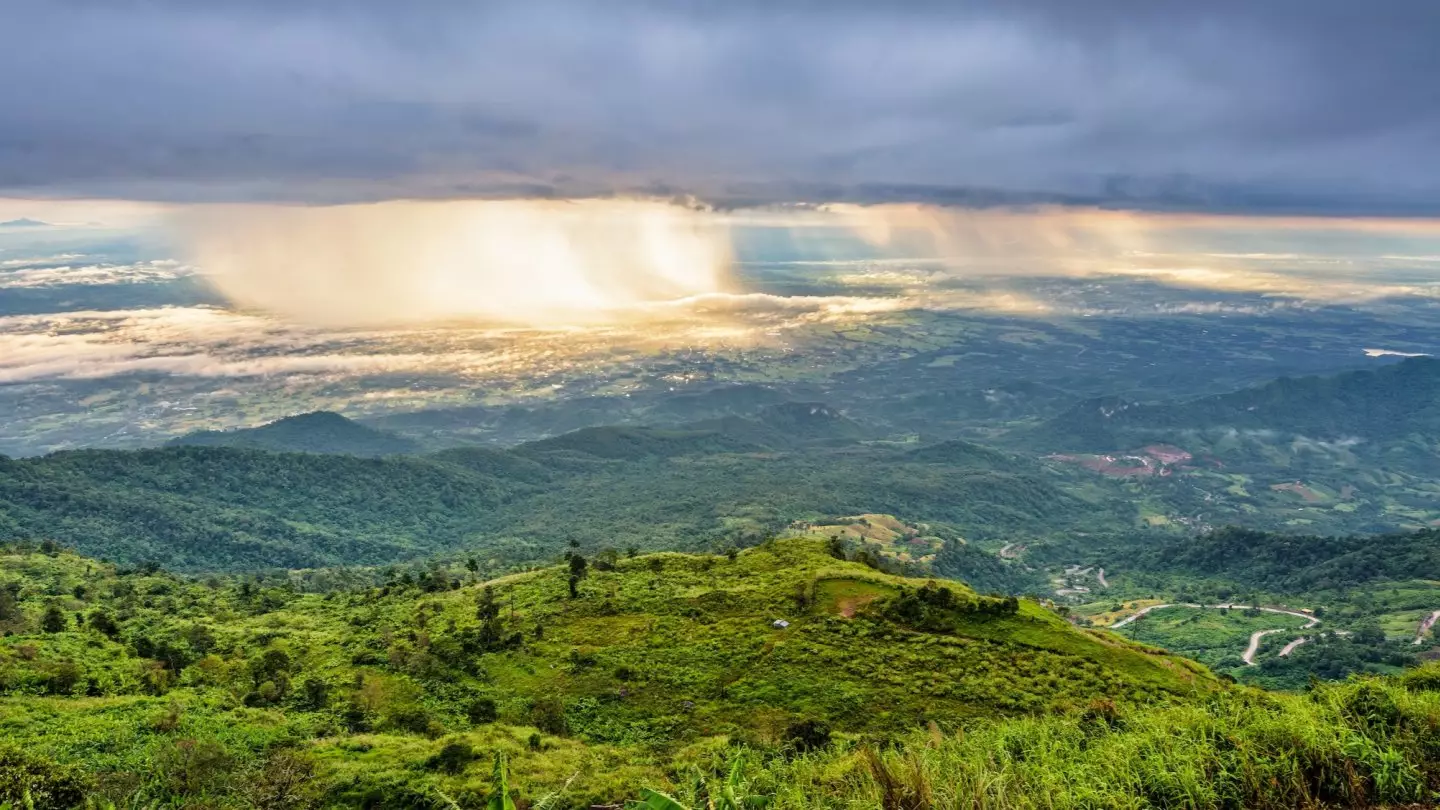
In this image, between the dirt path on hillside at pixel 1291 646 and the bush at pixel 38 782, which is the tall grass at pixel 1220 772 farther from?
the dirt path on hillside at pixel 1291 646

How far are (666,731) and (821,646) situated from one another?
1893cm

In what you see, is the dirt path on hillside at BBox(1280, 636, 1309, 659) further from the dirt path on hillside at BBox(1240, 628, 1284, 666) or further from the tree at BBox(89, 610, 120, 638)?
the tree at BBox(89, 610, 120, 638)

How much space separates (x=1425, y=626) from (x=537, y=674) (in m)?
218

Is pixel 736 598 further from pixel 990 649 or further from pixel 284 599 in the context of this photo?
pixel 284 599

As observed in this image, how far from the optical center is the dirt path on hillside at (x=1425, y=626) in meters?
162

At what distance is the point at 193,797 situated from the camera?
3116 centimetres

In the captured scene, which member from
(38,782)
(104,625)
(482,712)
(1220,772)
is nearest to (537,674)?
(482,712)

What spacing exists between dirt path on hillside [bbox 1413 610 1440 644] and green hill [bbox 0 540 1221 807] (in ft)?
485

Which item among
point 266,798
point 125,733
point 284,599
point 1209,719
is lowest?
point 284,599

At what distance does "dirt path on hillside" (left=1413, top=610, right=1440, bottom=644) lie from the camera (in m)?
162

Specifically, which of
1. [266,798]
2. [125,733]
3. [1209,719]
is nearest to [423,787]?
[266,798]

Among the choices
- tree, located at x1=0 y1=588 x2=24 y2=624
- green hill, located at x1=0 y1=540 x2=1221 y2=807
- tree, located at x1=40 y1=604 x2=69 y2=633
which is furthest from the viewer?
tree, located at x1=0 y1=588 x2=24 y2=624

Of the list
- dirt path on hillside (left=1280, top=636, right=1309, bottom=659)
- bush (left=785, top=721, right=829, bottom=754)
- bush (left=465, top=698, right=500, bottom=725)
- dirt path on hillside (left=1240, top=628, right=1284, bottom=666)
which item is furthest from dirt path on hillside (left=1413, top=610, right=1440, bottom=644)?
bush (left=465, top=698, right=500, bottom=725)

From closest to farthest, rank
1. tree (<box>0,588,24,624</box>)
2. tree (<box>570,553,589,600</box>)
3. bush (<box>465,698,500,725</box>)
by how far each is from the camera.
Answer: bush (<box>465,698,500,725</box>)
tree (<box>0,588,24,624</box>)
tree (<box>570,553,589,600</box>)
